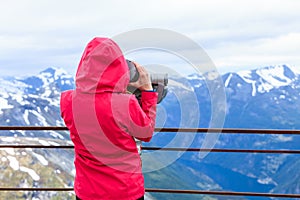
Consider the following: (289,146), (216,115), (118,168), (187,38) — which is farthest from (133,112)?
(289,146)

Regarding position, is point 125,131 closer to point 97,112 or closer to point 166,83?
point 97,112

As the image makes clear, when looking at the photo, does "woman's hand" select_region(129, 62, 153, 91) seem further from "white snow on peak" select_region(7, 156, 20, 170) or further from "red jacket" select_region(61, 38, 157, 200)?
"white snow on peak" select_region(7, 156, 20, 170)

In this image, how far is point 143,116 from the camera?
2145mm

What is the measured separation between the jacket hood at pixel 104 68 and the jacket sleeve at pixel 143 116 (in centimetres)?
14

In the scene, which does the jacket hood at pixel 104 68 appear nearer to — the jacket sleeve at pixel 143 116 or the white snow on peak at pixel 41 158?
the jacket sleeve at pixel 143 116

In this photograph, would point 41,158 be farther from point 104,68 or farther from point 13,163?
point 104,68

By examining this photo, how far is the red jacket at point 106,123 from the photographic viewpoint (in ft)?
6.93

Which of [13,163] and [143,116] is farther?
[13,163]

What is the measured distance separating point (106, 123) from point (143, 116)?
19 centimetres

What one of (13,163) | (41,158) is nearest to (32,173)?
(13,163)

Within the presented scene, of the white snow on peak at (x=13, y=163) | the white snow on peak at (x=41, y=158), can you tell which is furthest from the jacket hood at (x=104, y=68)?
the white snow on peak at (x=41, y=158)

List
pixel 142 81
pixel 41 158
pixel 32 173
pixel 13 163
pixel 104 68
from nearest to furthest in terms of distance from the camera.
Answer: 1. pixel 104 68
2. pixel 142 81
3. pixel 32 173
4. pixel 13 163
5. pixel 41 158

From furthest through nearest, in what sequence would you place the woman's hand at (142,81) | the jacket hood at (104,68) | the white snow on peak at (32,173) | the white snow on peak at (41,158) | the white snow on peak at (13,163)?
the white snow on peak at (41,158) < the white snow on peak at (13,163) < the white snow on peak at (32,173) < the woman's hand at (142,81) < the jacket hood at (104,68)

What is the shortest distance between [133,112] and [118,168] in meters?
0.33
